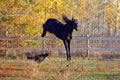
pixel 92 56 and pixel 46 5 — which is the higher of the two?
pixel 46 5

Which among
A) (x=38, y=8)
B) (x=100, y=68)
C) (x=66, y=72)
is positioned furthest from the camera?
(x=38, y=8)

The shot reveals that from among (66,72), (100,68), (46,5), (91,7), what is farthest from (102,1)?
(66,72)

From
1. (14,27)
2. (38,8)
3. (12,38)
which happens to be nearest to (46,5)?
(38,8)

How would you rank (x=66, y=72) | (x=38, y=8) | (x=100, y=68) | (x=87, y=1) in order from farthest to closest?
1. (x=87, y=1)
2. (x=38, y=8)
3. (x=100, y=68)
4. (x=66, y=72)

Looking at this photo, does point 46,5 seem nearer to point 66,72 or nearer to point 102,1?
point 66,72

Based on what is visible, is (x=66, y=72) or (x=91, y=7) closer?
(x=66, y=72)

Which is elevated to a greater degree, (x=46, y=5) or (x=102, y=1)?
(x=102, y=1)

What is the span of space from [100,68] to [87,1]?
45435mm

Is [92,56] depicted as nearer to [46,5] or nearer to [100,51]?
[100,51]

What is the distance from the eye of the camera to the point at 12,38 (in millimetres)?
19438

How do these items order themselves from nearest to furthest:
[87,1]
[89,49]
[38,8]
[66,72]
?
1. [66,72]
2. [89,49]
3. [38,8]
4. [87,1]

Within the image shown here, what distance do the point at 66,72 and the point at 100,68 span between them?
18.4 ft

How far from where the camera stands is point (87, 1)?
5912cm

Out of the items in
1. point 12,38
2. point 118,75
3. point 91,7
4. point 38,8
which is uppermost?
point 91,7
